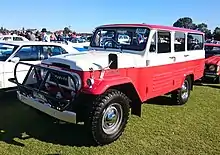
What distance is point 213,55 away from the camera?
12.0m

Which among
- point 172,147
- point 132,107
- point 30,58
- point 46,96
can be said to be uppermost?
point 30,58

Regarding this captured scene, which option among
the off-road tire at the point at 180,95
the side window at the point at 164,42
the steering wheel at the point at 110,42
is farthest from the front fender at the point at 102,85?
the off-road tire at the point at 180,95

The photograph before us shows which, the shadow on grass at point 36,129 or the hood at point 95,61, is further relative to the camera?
the shadow on grass at point 36,129

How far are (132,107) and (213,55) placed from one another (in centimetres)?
805

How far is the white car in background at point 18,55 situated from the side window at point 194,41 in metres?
2.93

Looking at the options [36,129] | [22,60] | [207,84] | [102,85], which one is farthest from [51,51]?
[207,84]

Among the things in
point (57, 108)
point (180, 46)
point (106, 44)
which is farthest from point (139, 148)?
point (180, 46)

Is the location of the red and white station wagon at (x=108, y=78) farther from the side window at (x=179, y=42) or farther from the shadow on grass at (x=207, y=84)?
the shadow on grass at (x=207, y=84)

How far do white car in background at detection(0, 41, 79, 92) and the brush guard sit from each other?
1639 millimetres

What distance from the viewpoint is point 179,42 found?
672 centimetres

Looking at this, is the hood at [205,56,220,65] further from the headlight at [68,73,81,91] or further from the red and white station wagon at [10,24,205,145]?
the headlight at [68,73,81,91]

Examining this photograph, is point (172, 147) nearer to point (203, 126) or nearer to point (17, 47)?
point (203, 126)

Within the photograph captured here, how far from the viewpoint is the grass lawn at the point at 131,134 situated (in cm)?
434

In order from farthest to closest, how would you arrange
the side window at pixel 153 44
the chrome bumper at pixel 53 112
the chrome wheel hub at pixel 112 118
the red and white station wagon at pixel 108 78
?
the side window at pixel 153 44, the chrome wheel hub at pixel 112 118, the red and white station wagon at pixel 108 78, the chrome bumper at pixel 53 112
